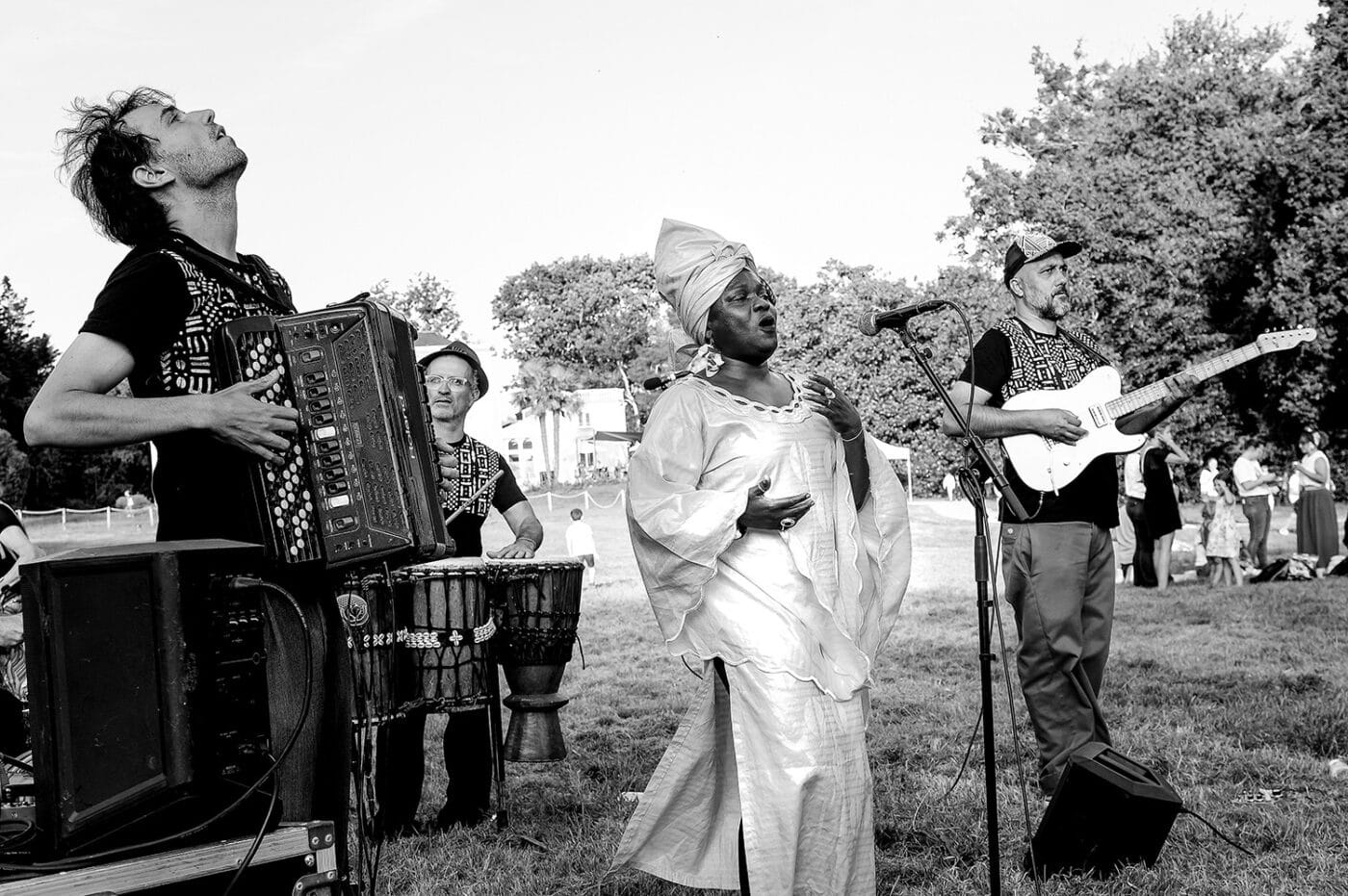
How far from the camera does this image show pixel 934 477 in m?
50.8

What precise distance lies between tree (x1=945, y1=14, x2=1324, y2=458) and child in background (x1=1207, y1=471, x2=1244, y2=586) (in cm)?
1806

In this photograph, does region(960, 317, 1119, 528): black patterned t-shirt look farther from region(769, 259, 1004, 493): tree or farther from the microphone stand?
region(769, 259, 1004, 493): tree

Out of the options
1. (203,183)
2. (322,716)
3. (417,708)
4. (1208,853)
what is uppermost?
(203,183)

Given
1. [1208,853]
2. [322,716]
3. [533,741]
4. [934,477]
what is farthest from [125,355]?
[934,477]

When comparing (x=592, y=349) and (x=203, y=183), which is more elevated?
(x=592, y=349)

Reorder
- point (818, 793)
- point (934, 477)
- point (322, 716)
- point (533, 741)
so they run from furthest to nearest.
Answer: point (934, 477)
point (533, 741)
point (818, 793)
point (322, 716)

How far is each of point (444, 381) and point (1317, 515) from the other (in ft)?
48.1

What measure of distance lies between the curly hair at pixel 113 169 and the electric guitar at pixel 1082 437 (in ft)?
13.8

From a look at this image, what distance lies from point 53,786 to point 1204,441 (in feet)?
127

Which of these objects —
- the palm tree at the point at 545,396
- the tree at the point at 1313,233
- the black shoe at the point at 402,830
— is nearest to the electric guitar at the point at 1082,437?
the black shoe at the point at 402,830

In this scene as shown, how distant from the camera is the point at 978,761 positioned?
6.65m

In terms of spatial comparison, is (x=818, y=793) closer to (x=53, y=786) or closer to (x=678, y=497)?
(x=678, y=497)

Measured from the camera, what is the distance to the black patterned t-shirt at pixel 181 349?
320cm

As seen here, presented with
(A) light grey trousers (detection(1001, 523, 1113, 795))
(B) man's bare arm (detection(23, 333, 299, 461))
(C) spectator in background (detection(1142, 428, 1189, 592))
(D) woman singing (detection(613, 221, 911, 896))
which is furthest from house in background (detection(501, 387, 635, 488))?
(B) man's bare arm (detection(23, 333, 299, 461))
